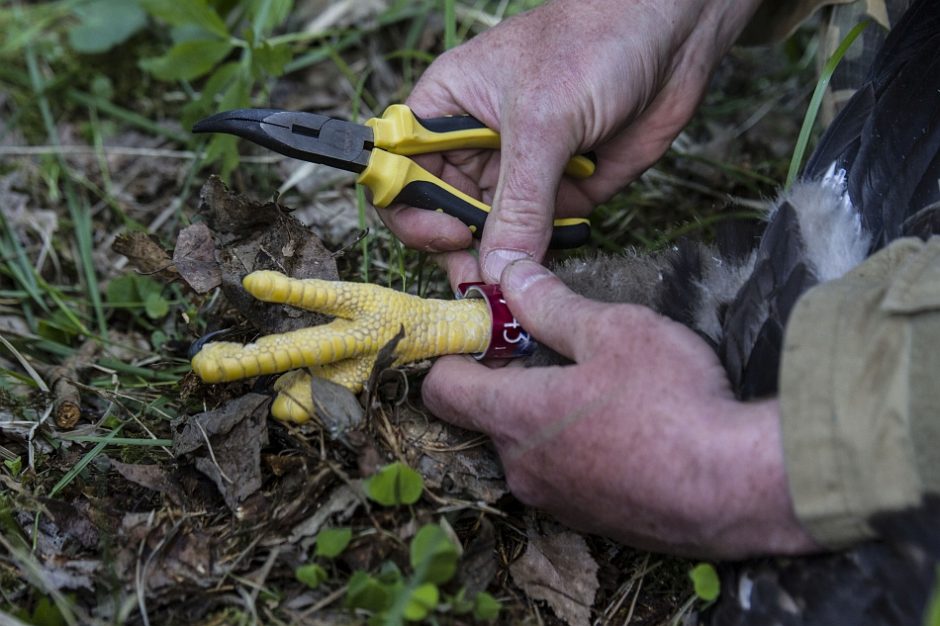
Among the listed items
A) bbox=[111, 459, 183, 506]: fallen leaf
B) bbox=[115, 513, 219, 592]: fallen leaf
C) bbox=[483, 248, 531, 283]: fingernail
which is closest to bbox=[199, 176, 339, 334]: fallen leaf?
bbox=[483, 248, 531, 283]: fingernail

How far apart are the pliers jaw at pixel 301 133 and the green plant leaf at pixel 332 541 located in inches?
34.1

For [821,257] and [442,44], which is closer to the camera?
[821,257]

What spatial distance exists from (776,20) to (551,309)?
1.79 metres

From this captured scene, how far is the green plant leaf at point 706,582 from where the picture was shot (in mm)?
1572

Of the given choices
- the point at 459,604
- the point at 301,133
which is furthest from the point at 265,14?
the point at 459,604

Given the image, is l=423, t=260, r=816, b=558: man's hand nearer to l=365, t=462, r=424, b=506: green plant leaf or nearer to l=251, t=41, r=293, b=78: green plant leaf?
l=365, t=462, r=424, b=506: green plant leaf

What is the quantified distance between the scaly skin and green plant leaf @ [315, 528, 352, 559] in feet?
0.87

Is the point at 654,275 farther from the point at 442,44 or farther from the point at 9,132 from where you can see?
the point at 9,132

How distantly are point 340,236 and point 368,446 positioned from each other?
1.34 m

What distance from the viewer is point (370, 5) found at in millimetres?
3645

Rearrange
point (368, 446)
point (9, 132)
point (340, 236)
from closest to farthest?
1. point (368, 446)
2. point (340, 236)
3. point (9, 132)

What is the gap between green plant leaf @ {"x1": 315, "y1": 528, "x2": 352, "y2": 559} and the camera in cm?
156

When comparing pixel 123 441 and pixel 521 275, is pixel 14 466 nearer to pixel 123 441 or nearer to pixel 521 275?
pixel 123 441

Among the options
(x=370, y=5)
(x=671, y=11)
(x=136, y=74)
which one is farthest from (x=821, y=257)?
(x=136, y=74)
